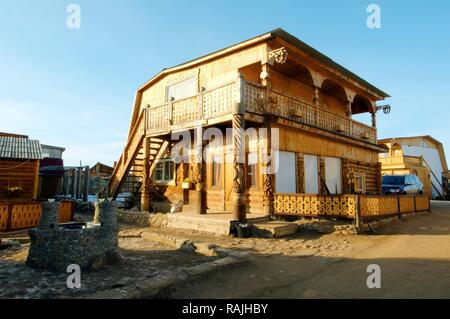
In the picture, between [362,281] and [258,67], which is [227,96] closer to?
[258,67]

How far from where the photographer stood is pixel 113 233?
21.6ft

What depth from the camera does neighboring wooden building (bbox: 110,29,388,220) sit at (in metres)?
12.2

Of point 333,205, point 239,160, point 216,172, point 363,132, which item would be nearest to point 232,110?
point 239,160

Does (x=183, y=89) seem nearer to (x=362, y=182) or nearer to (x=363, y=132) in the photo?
(x=363, y=132)

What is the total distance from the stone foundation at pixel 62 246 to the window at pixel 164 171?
11.0 metres

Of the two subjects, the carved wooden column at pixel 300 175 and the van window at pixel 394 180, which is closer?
the carved wooden column at pixel 300 175

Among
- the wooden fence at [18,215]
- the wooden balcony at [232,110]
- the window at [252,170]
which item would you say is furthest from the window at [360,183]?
the wooden fence at [18,215]

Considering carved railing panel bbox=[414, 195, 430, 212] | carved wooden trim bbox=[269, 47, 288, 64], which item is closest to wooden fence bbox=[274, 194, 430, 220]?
carved railing panel bbox=[414, 195, 430, 212]

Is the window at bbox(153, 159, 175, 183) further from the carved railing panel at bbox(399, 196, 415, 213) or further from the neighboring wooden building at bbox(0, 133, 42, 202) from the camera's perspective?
the carved railing panel at bbox(399, 196, 415, 213)

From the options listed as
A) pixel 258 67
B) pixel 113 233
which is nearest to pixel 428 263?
pixel 113 233

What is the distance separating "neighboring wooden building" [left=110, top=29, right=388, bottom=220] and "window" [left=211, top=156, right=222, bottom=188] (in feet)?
0.17

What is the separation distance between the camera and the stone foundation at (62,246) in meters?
5.83

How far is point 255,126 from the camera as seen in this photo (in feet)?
43.0

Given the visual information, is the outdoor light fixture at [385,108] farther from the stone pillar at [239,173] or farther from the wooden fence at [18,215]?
the wooden fence at [18,215]
